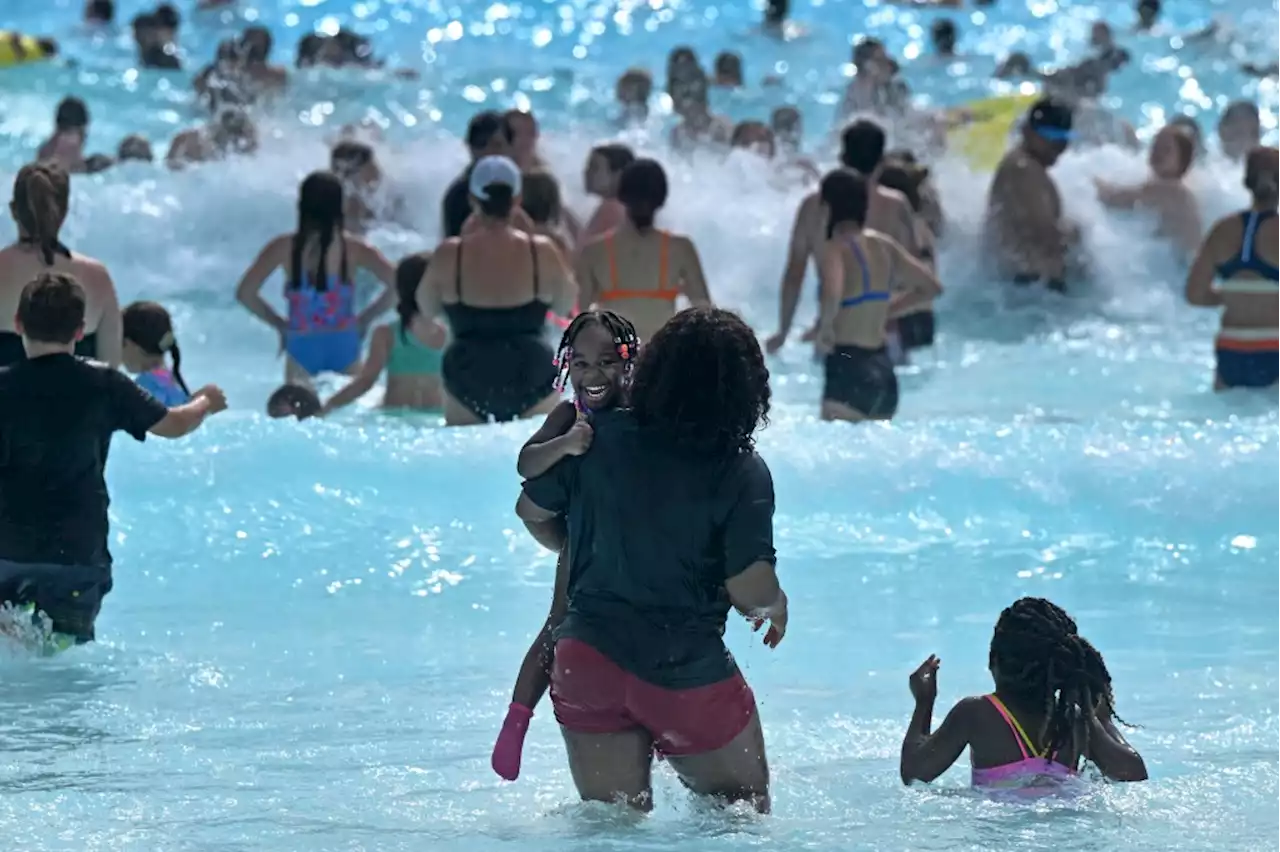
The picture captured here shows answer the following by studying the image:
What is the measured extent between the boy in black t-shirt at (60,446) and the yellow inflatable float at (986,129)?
32.0ft

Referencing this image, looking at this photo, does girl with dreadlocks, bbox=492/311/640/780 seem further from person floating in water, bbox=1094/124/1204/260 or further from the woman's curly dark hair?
person floating in water, bbox=1094/124/1204/260

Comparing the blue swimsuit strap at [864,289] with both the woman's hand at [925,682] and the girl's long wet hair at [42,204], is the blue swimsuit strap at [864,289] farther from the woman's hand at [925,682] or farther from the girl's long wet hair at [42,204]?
the woman's hand at [925,682]

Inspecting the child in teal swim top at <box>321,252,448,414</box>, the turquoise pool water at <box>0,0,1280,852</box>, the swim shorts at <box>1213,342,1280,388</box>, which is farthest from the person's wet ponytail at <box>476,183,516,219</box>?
the swim shorts at <box>1213,342,1280,388</box>

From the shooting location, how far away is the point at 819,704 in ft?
18.6

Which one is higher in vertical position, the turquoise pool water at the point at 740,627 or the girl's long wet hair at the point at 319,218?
the girl's long wet hair at the point at 319,218

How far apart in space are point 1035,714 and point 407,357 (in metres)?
4.72

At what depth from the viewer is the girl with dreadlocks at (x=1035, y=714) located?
428 centimetres

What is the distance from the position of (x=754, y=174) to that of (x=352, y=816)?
404 inches

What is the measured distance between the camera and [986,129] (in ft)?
49.0

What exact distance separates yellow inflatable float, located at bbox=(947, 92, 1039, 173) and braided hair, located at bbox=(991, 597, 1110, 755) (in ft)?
33.9

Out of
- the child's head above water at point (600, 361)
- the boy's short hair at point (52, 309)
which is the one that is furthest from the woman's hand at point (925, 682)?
the boy's short hair at point (52, 309)

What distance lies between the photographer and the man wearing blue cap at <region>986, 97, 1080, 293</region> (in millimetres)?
10922

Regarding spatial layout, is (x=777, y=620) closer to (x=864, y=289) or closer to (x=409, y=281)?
(x=864, y=289)

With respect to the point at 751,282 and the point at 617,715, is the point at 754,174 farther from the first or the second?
the point at 617,715
